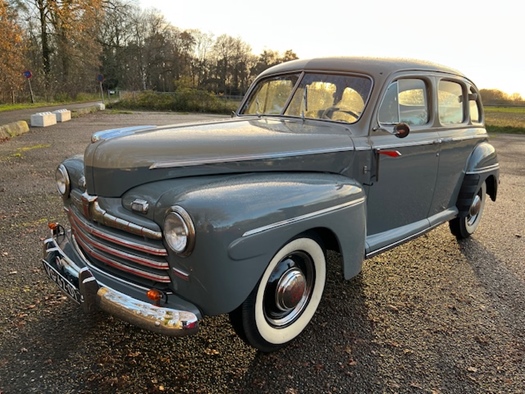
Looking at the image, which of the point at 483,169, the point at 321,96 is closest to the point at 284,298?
the point at 321,96

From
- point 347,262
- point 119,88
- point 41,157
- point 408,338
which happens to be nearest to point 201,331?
point 347,262

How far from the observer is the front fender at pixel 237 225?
209 cm

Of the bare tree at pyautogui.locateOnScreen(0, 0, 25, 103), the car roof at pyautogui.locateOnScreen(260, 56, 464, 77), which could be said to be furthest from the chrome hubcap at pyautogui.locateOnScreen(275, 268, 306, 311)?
the bare tree at pyautogui.locateOnScreen(0, 0, 25, 103)

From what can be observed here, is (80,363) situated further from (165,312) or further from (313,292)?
(313,292)

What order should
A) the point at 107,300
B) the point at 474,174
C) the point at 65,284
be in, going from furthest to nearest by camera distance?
the point at 474,174 < the point at 65,284 < the point at 107,300

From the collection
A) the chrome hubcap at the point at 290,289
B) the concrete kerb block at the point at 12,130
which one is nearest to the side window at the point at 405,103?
the chrome hubcap at the point at 290,289

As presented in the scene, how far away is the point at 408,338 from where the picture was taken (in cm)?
287

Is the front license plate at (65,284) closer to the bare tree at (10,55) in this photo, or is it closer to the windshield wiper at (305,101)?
the windshield wiper at (305,101)

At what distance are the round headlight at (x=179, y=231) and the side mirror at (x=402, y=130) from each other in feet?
6.60

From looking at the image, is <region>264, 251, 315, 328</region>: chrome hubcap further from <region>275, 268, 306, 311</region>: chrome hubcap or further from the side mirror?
the side mirror

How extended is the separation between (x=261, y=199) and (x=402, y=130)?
1598mm

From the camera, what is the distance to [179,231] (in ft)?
6.97

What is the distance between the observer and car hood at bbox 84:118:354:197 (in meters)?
2.51

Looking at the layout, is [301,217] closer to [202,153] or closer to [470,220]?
[202,153]
